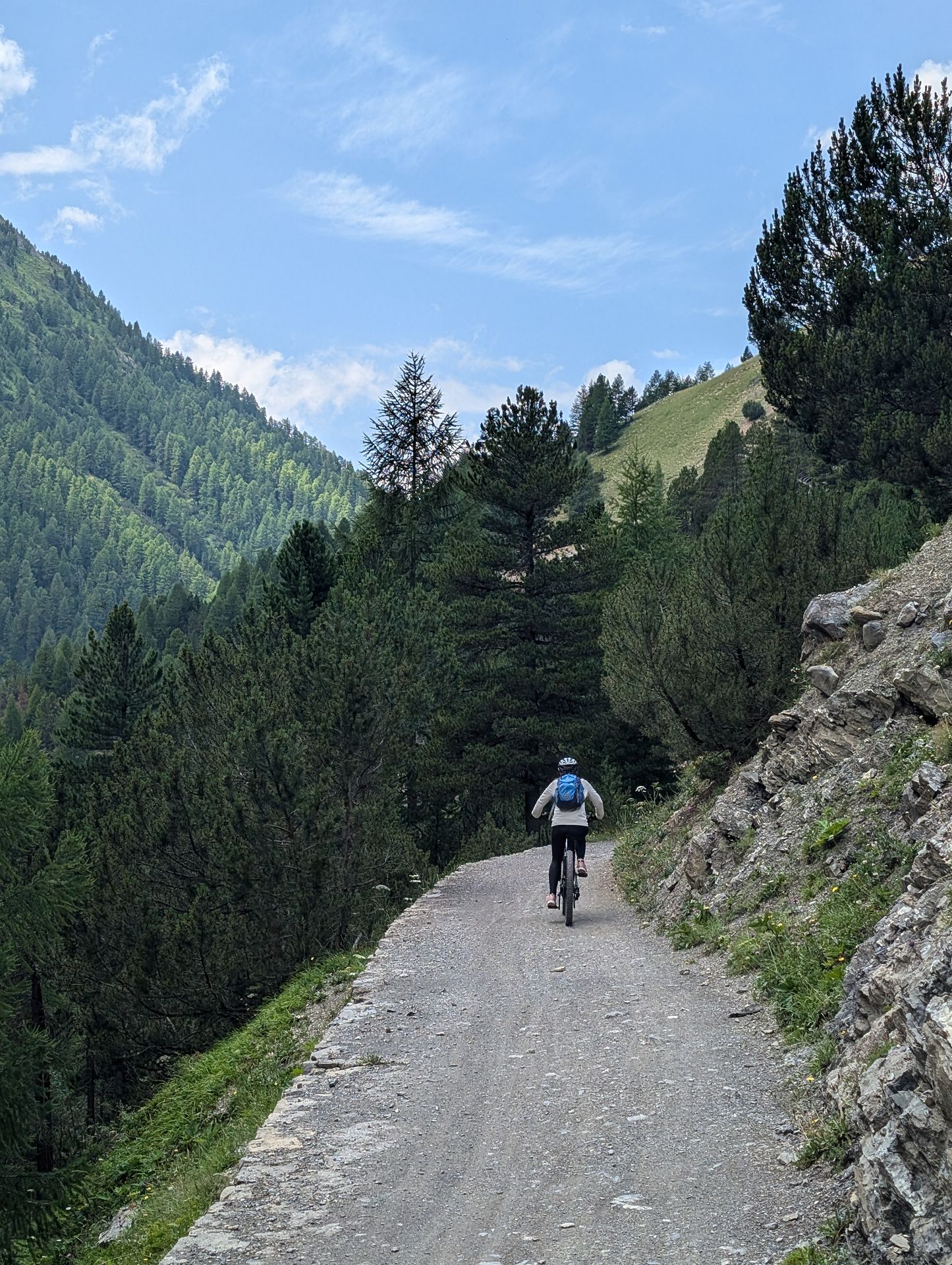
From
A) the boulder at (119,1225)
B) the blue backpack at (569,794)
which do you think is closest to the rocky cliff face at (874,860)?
the blue backpack at (569,794)

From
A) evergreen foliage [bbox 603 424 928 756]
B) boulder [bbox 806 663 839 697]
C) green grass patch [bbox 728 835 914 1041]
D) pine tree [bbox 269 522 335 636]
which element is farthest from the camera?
pine tree [bbox 269 522 335 636]

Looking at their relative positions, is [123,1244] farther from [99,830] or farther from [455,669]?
[455,669]

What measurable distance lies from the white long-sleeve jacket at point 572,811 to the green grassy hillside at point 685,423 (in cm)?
10558

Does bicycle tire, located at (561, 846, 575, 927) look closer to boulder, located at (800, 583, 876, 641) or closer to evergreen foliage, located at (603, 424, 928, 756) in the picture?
evergreen foliage, located at (603, 424, 928, 756)

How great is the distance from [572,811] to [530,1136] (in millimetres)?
7487

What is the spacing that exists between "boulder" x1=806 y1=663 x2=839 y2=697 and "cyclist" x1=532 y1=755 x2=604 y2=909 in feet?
11.4

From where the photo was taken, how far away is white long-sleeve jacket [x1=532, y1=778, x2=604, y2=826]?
44.0 ft

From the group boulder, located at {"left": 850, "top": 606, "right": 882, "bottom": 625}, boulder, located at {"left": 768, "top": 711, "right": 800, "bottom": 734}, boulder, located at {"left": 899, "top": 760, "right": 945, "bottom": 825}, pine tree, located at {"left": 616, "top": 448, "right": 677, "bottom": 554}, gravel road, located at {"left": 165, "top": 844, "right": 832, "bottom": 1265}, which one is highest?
pine tree, located at {"left": 616, "top": 448, "right": 677, "bottom": 554}

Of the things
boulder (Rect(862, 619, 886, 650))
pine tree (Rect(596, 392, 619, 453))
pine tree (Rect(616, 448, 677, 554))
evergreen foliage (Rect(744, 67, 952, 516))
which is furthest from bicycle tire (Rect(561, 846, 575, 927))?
pine tree (Rect(596, 392, 619, 453))

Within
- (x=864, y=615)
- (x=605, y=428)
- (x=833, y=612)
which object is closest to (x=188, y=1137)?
(x=864, y=615)

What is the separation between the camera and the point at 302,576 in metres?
37.3

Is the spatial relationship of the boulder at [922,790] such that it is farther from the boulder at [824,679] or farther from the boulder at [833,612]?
the boulder at [833,612]

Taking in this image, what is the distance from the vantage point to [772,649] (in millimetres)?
16953

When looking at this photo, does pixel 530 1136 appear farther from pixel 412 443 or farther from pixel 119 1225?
pixel 412 443
